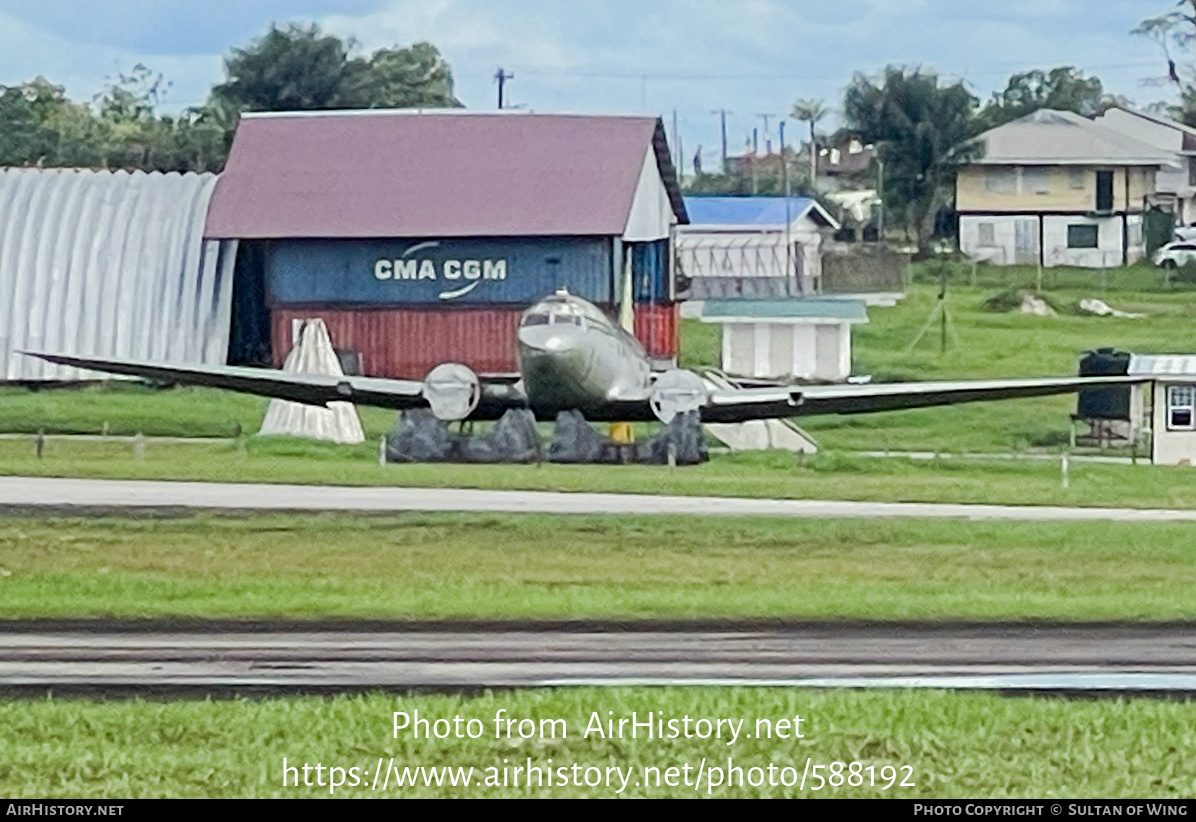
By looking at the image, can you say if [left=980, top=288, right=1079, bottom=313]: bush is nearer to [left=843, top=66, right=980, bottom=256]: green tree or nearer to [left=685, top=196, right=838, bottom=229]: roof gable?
[left=843, top=66, right=980, bottom=256]: green tree

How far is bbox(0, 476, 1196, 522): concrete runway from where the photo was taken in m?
23.0

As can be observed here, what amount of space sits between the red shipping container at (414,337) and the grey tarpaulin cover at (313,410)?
0.37 feet

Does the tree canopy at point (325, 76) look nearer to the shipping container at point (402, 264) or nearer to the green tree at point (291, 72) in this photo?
the green tree at point (291, 72)

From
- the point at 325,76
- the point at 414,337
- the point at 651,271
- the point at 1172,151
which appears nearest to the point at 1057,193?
the point at 1172,151

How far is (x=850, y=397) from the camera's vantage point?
2461 centimetres

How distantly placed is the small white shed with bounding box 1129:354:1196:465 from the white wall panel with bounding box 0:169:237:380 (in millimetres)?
10393

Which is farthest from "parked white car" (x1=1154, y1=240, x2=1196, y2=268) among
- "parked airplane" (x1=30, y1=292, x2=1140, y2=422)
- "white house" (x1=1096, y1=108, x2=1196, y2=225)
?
"parked airplane" (x1=30, y1=292, x2=1140, y2=422)

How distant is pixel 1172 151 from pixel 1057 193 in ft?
4.52

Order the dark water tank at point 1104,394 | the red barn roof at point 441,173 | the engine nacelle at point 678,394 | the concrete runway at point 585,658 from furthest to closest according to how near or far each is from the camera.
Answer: the dark water tank at point 1104,394
the engine nacelle at point 678,394
the red barn roof at point 441,173
the concrete runway at point 585,658

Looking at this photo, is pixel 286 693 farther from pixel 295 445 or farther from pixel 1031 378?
pixel 1031 378

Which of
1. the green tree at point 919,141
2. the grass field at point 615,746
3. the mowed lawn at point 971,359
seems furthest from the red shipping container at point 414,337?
the grass field at point 615,746

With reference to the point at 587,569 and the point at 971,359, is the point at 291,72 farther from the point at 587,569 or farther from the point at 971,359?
the point at 971,359

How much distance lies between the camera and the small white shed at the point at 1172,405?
80.2ft

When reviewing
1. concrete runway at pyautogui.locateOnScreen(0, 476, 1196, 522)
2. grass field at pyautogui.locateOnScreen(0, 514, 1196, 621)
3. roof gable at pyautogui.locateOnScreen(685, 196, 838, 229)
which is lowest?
grass field at pyautogui.locateOnScreen(0, 514, 1196, 621)
